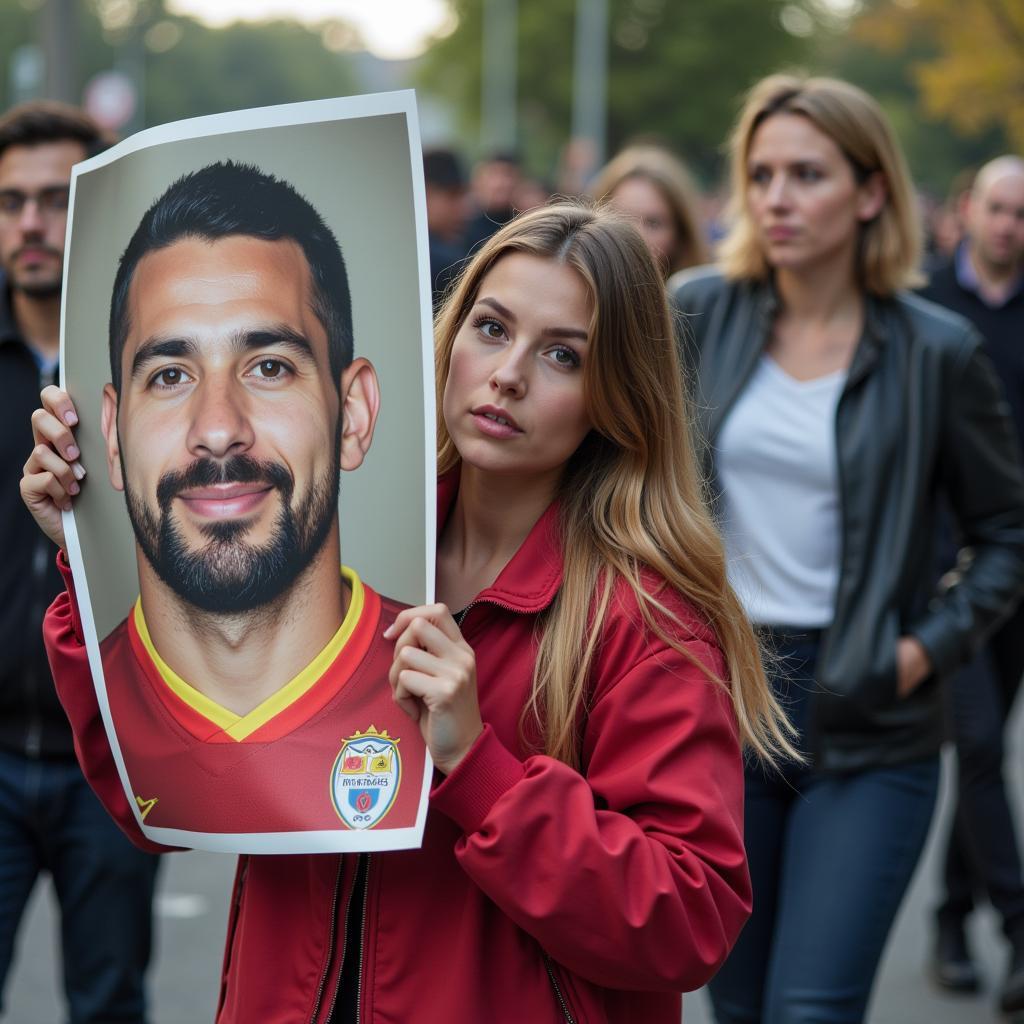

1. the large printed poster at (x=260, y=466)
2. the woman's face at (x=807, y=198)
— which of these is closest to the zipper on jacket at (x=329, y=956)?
the large printed poster at (x=260, y=466)

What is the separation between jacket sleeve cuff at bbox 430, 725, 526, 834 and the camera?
1883 mm

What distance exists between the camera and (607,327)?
6.91ft

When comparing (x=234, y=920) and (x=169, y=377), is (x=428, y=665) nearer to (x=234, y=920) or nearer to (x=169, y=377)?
(x=169, y=377)

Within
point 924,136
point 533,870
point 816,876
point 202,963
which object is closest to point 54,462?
point 533,870

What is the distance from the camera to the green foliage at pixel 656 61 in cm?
4469

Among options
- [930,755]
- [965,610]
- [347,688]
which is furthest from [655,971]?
[965,610]

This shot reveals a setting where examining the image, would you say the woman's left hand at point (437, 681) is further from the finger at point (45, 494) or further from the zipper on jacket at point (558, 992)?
the finger at point (45, 494)

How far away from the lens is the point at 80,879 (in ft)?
10.8

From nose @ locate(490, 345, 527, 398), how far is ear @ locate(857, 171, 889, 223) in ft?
5.79

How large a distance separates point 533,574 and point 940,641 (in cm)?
150

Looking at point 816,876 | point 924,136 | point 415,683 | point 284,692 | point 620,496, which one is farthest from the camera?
point 924,136

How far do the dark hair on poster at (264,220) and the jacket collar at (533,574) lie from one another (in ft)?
1.16

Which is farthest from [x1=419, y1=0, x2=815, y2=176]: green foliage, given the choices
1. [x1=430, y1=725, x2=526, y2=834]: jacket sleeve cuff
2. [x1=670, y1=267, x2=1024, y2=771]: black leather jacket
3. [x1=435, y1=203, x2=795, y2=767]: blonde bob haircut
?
[x1=430, y1=725, x2=526, y2=834]: jacket sleeve cuff

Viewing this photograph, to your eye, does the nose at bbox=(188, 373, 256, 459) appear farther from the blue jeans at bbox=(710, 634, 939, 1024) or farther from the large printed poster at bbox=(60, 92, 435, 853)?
the blue jeans at bbox=(710, 634, 939, 1024)
